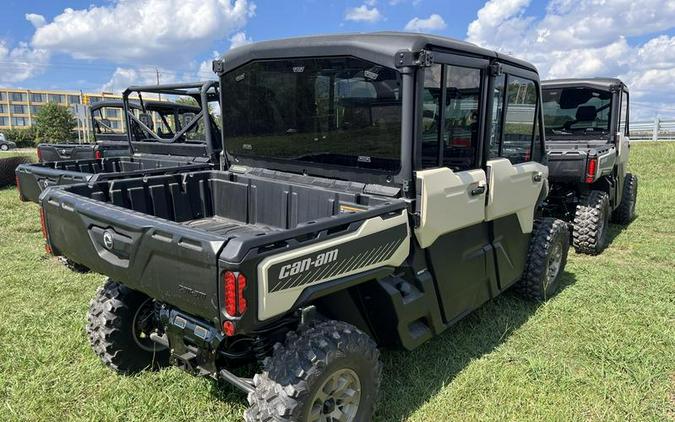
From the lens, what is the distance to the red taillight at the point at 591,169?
6.18 metres

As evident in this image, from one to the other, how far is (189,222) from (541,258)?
10.2 ft

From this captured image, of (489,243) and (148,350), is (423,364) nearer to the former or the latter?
(489,243)

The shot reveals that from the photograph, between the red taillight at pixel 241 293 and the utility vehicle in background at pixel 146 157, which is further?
the utility vehicle in background at pixel 146 157

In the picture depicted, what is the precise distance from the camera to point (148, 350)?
11.6 feet

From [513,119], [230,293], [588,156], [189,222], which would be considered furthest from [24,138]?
[230,293]

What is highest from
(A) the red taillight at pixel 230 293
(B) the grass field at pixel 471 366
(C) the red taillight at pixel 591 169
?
(C) the red taillight at pixel 591 169

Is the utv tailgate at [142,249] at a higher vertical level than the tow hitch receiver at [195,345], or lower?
higher

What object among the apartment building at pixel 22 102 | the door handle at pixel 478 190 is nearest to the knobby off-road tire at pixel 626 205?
the door handle at pixel 478 190

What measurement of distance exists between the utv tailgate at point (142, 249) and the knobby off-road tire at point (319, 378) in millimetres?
468

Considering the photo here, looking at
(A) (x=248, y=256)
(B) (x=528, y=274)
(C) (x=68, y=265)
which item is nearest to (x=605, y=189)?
(B) (x=528, y=274)

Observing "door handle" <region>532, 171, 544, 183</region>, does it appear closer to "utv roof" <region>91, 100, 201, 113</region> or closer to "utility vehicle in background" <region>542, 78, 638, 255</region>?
"utility vehicle in background" <region>542, 78, 638, 255</region>

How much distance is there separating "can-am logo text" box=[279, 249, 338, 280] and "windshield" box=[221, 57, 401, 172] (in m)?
0.92

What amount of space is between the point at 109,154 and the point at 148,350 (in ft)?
24.8

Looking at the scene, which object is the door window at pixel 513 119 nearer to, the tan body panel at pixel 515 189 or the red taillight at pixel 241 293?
the tan body panel at pixel 515 189
